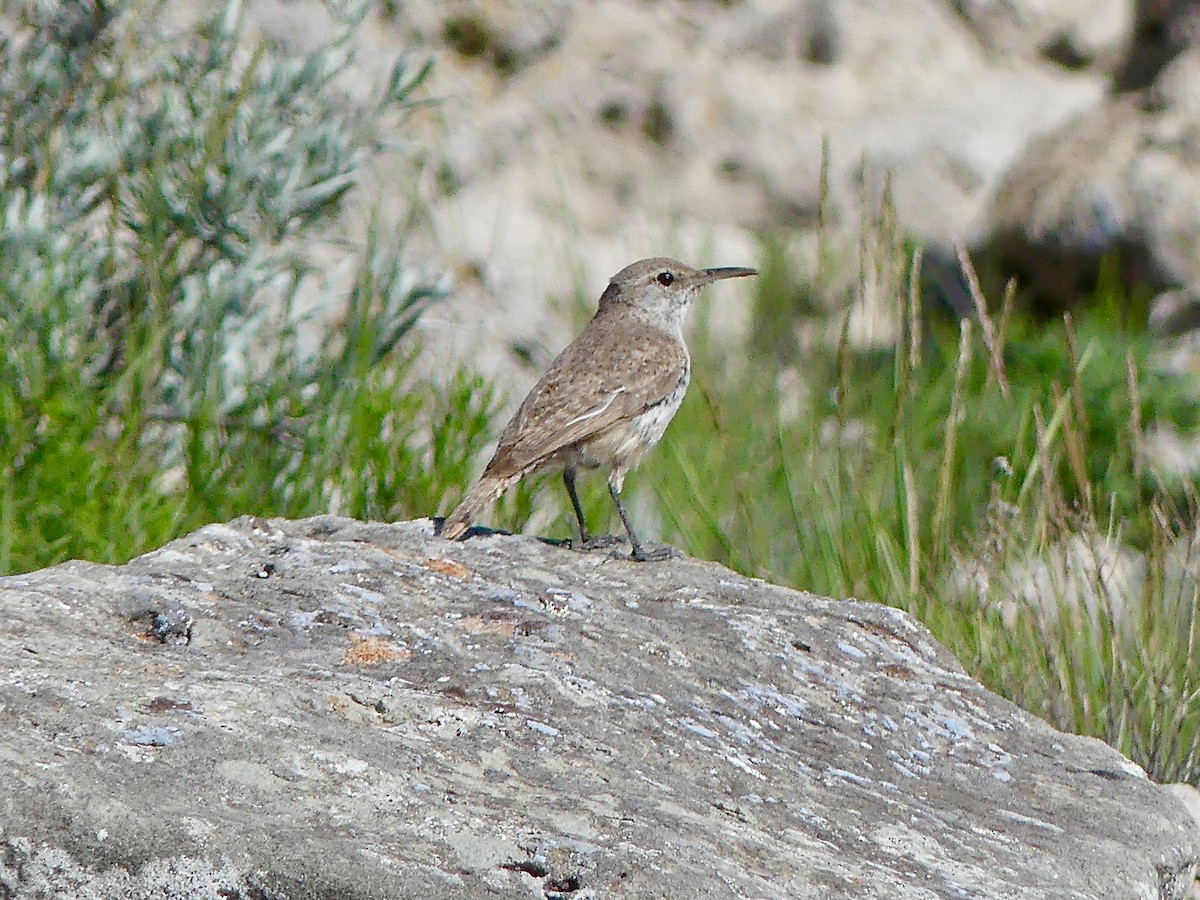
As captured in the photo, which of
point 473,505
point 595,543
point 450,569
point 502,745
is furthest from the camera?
point 595,543

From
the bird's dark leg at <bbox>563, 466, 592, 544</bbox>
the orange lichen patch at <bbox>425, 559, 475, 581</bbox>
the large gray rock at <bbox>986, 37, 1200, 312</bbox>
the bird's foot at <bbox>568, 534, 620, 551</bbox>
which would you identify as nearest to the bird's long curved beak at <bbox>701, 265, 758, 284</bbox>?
the bird's dark leg at <bbox>563, 466, 592, 544</bbox>

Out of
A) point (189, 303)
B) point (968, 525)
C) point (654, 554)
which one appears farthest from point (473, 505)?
point (968, 525)

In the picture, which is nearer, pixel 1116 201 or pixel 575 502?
pixel 575 502

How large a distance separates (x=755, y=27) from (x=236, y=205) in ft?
15.9

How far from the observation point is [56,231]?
6328 millimetres

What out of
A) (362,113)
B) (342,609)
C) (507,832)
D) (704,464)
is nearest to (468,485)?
(704,464)

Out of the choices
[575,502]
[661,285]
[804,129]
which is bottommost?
[575,502]

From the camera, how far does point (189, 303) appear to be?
633cm

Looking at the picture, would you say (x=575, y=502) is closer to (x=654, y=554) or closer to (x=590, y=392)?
(x=590, y=392)

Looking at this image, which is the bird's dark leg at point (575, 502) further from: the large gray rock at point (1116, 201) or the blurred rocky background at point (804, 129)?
the large gray rock at point (1116, 201)

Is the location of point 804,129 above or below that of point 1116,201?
above

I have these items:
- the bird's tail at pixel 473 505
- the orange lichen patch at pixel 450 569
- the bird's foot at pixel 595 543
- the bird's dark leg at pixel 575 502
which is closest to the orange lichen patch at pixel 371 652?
the orange lichen patch at pixel 450 569

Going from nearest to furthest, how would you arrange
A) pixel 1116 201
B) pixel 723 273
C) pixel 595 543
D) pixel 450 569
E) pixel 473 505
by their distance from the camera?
1. pixel 450 569
2. pixel 473 505
3. pixel 595 543
4. pixel 723 273
5. pixel 1116 201

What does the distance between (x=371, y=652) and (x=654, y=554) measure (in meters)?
1.68
